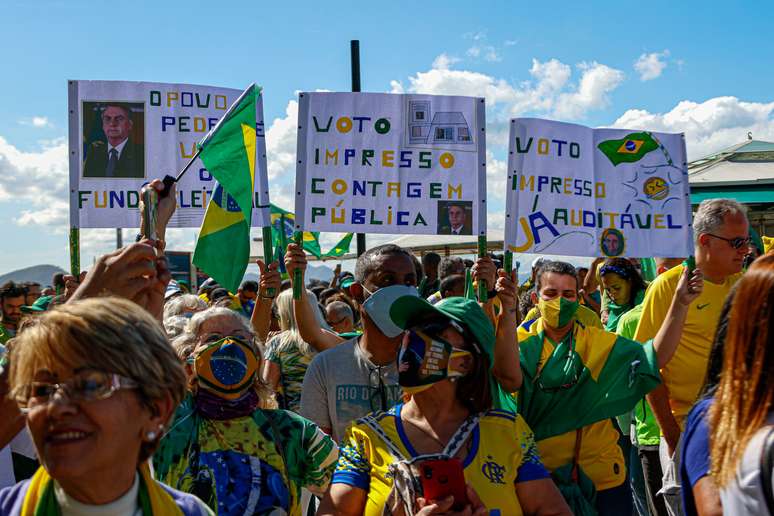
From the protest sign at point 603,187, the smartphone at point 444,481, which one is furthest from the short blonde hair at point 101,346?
the protest sign at point 603,187

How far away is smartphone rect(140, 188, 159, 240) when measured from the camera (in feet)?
9.29

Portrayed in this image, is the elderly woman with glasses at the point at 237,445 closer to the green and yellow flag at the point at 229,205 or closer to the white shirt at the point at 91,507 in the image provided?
the white shirt at the point at 91,507

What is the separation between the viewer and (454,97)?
5.38 m

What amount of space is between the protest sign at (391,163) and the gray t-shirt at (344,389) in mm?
1759

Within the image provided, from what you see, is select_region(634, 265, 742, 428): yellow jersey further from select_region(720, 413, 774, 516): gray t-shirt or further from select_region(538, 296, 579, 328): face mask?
select_region(720, 413, 774, 516): gray t-shirt

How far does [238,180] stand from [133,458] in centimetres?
318

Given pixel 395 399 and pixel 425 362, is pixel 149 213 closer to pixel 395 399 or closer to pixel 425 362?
pixel 425 362

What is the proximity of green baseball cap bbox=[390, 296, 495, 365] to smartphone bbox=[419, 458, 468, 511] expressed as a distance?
616 mm

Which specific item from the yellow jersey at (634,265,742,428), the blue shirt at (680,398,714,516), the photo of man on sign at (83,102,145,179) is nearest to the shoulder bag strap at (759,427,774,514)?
the blue shirt at (680,398,714,516)

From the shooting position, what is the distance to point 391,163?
548 cm

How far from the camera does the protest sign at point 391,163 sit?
535 centimetres

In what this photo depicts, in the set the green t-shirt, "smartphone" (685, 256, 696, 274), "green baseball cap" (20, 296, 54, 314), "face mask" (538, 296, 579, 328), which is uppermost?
"smartphone" (685, 256, 696, 274)

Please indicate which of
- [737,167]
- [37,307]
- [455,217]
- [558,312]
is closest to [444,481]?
[558,312]

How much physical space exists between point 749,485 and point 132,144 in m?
4.93
